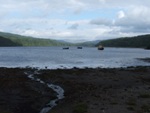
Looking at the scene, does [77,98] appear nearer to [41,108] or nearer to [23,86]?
[41,108]

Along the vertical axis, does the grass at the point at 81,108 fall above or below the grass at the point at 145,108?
below

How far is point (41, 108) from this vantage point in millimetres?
29875

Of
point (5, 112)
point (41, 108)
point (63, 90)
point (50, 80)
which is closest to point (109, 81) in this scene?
point (50, 80)

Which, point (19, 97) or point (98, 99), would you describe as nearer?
point (98, 99)

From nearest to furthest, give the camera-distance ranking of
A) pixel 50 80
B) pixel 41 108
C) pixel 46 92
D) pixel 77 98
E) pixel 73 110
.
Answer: pixel 73 110 < pixel 41 108 < pixel 77 98 < pixel 46 92 < pixel 50 80

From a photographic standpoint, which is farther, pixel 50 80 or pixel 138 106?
pixel 50 80

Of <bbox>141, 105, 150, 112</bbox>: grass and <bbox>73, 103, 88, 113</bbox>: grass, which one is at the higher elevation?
<bbox>141, 105, 150, 112</bbox>: grass

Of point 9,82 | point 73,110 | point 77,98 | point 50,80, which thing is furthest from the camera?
point 50,80

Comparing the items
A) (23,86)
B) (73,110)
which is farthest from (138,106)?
(23,86)

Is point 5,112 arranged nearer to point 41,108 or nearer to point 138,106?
point 41,108

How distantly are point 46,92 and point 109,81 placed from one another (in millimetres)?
14673

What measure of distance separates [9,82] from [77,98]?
14967mm

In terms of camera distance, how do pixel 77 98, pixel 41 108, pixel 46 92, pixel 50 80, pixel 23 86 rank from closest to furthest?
1. pixel 41 108
2. pixel 77 98
3. pixel 46 92
4. pixel 23 86
5. pixel 50 80

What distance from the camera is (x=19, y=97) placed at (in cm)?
3462
